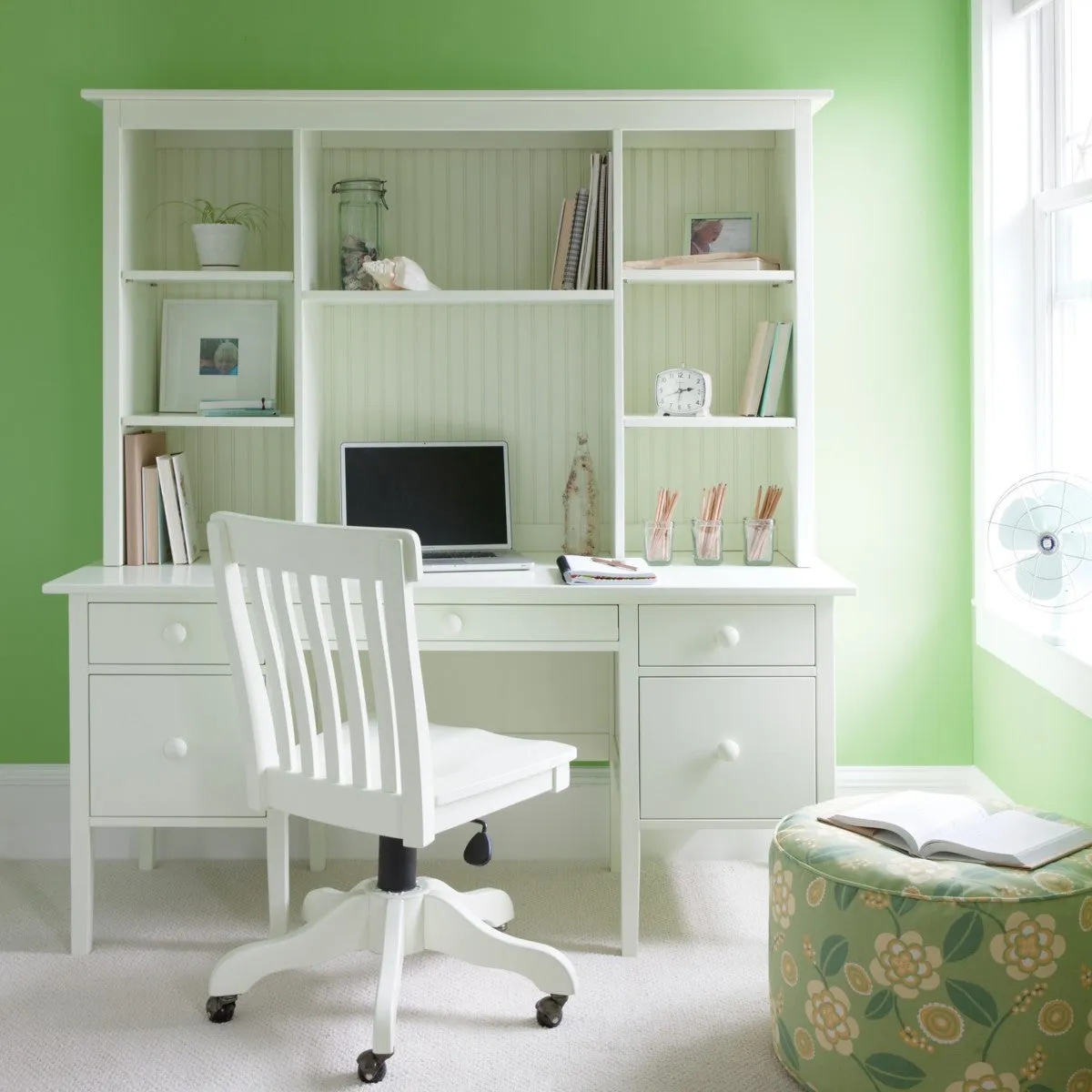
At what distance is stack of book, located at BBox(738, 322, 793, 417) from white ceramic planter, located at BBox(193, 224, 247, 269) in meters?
1.23

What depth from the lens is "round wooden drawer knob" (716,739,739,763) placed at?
8.46 feet

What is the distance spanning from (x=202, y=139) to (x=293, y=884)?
1.79 m

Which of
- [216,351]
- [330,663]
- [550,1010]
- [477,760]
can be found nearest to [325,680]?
[330,663]

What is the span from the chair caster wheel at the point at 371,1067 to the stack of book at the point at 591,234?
168 centimetres

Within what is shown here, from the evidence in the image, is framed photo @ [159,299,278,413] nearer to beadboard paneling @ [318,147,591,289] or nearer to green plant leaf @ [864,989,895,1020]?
beadboard paneling @ [318,147,591,289]

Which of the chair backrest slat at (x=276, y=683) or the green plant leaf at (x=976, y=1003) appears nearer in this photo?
the green plant leaf at (x=976, y=1003)

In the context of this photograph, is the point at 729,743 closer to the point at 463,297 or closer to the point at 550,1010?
the point at 550,1010

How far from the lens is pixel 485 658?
308 centimetres

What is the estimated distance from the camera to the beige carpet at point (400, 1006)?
7.05 feet

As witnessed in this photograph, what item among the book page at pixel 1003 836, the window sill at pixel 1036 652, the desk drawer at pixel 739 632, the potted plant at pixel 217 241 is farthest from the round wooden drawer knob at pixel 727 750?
the potted plant at pixel 217 241

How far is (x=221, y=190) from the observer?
311cm

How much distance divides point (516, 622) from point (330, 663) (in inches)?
20.7

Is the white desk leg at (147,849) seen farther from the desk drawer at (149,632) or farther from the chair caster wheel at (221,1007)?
the chair caster wheel at (221,1007)

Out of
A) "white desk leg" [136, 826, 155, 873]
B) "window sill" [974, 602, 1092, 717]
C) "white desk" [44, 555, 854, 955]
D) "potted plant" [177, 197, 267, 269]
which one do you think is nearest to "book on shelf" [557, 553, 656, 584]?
"white desk" [44, 555, 854, 955]
